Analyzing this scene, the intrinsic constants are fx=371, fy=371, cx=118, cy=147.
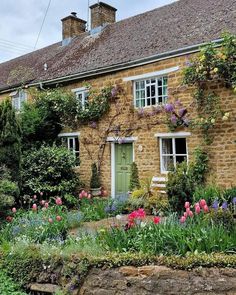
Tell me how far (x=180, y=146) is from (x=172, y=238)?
7056mm

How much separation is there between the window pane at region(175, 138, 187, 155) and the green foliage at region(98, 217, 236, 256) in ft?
20.1

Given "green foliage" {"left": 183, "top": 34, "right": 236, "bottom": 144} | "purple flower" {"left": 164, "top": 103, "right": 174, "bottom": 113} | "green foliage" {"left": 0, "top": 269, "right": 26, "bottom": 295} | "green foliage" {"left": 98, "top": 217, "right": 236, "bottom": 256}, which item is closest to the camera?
"green foliage" {"left": 98, "top": 217, "right": 236, "bottom": 256}

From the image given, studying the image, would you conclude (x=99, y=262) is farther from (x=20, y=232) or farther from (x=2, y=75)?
(x=2, y=75)

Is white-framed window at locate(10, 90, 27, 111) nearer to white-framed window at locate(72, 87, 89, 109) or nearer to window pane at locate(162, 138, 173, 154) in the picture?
white-framed window at locate(72, 87, 89, 109)

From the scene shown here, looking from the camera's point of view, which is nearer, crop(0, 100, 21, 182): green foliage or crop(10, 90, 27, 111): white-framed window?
crop(0, 100, 21, 182): green foliage

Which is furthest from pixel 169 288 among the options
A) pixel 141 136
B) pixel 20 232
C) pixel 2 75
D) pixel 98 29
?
pixel 2 75

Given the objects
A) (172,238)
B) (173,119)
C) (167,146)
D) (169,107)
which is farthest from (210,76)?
(172,238)

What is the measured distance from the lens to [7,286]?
19.9 feet

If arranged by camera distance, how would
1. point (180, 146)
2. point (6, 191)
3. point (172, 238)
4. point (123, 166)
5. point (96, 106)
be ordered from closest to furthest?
1. point (172, 238)
2. point (6, 191)
3. point (180, 146)
4. point (123, 166)
5. point (96, 106)

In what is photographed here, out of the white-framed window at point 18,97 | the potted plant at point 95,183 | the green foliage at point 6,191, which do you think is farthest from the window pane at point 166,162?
the white-framed window at point 18,97

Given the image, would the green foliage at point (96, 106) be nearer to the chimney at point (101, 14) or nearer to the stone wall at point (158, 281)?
the chimney at point (101, 14)

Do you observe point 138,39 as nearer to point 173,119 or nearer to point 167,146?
point 173,119

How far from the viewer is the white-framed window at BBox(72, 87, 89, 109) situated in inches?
605

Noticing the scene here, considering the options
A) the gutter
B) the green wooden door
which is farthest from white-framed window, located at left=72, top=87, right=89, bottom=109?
the green wooden door
